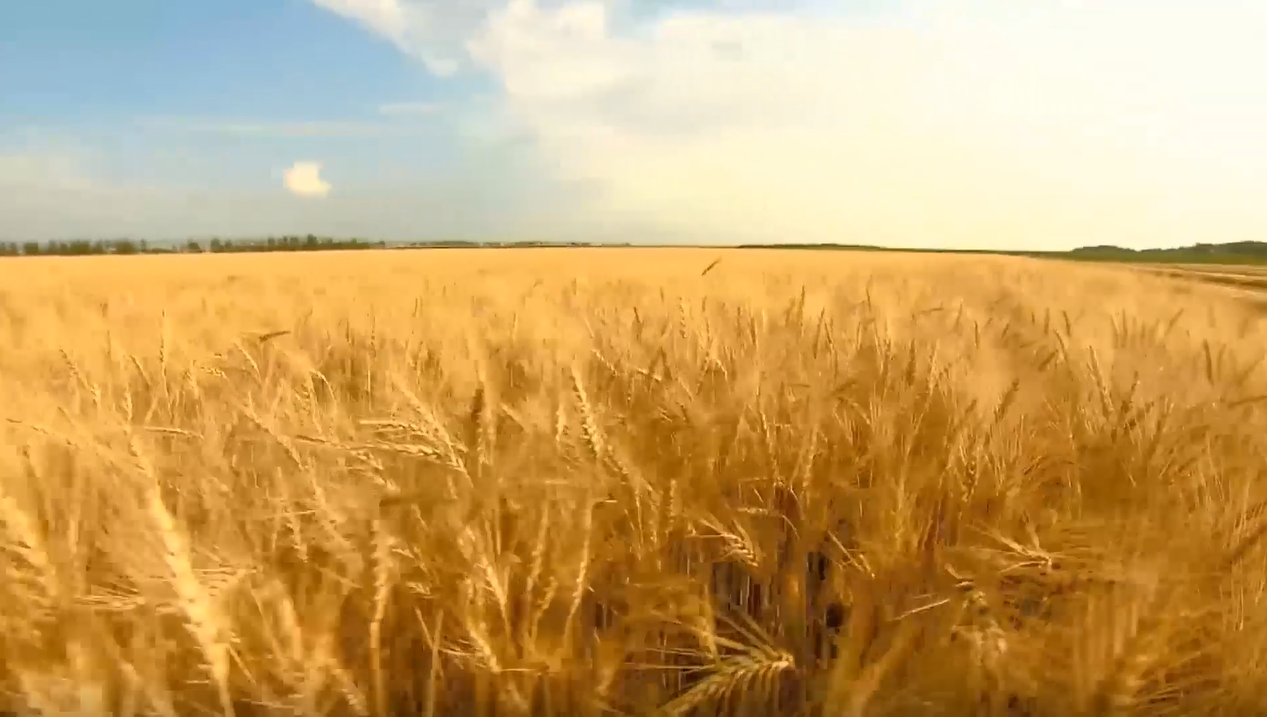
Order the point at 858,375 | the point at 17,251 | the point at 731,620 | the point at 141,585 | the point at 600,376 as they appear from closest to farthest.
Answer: the point at 141,585 → the point at 731,620 → the point at 858,375 → the point at 600,376 → the point at 17,251

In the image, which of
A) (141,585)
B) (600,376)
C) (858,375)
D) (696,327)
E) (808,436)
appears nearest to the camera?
(141,585)

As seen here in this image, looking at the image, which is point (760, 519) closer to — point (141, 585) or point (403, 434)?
point (403, 434)

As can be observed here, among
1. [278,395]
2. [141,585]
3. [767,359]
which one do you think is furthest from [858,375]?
[141,585]

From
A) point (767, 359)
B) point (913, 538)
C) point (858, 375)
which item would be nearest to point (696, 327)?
point (767, 359)

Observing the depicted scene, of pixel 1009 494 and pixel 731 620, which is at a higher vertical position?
pixel 1009 494

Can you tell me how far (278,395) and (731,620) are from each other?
0.89m

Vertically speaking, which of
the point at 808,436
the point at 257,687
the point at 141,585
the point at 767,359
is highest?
the point at 767,359

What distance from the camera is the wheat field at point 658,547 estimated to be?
0.96 metres

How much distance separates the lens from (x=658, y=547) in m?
1.10

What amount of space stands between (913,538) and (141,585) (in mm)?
1098

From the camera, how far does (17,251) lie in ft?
117

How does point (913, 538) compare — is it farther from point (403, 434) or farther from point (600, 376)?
point (403, 434)

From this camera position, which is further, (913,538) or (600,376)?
(600,376)

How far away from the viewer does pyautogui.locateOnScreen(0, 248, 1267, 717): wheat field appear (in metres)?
0.96
